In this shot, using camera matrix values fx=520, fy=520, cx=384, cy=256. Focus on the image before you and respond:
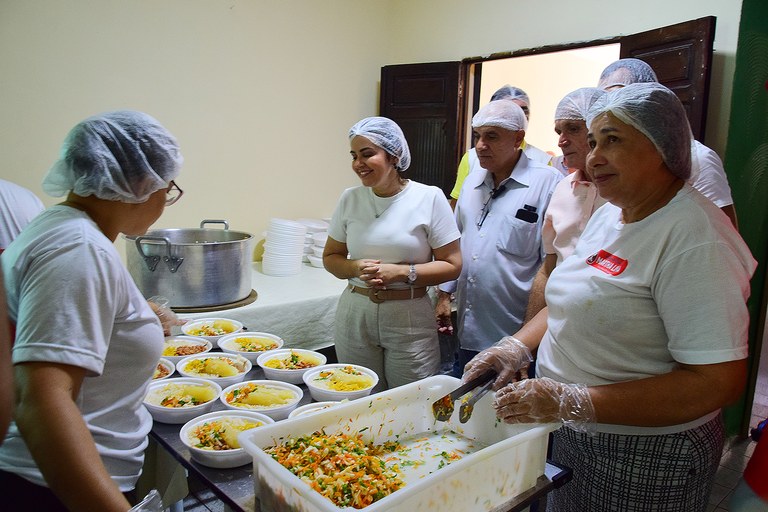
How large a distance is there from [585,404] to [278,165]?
3.37 m

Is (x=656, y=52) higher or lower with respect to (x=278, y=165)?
higher

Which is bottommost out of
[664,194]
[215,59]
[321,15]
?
[664,194]

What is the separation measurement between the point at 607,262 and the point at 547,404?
38cm

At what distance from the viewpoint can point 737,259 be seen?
3.68ft

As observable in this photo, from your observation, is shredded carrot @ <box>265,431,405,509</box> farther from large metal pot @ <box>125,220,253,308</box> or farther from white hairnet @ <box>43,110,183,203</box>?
large metal pot @ <box>125,220,253,308</box>

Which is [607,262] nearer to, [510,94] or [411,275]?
[411,275]

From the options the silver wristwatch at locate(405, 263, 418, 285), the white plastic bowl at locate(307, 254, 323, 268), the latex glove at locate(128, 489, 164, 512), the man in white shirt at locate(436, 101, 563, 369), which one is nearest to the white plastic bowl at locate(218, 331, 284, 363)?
the silver wristwatch at locate(405, 263, 418, 285)

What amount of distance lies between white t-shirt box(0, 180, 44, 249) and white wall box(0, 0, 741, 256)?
4.53ft

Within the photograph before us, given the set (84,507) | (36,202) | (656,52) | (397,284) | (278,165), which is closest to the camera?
(84,507)

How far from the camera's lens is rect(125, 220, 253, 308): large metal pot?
2467 mm

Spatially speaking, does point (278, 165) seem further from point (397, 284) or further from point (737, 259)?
point (737, 259)

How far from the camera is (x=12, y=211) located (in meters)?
1.82

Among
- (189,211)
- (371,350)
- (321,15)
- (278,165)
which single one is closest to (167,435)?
(371,350)

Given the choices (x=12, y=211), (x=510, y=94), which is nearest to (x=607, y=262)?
(x=12, y=211)
